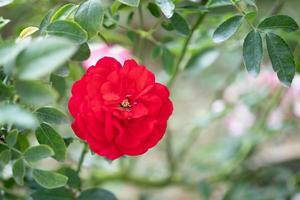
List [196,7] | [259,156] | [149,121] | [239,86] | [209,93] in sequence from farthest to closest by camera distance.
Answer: [209,93] < [259,156] < [239,86] < [196,7] < [149,121]

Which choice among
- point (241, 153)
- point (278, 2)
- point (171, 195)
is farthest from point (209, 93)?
point (278, 2)

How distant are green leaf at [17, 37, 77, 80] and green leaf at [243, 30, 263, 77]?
29 cm

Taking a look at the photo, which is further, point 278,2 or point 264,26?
point 278,2

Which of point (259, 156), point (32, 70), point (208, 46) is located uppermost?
point (32, 70)

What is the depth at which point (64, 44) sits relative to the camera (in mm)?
450

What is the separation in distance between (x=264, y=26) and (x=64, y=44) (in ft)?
1.14

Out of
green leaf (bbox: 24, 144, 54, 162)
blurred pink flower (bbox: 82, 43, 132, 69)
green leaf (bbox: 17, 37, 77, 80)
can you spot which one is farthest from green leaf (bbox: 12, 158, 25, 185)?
blurred pink flower (bbox: 82, 43, 132, 69)

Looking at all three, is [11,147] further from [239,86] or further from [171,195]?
[171,195]

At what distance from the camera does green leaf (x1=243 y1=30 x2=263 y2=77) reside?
68 cm

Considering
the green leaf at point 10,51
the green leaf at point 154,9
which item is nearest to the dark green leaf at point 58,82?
the green leaf at point 154,9

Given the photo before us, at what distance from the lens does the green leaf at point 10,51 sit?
0.48 metres

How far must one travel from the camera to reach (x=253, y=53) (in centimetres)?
69

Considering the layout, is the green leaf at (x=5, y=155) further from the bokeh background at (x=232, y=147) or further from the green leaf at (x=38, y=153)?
the bokeh background at (x=232, y=147)

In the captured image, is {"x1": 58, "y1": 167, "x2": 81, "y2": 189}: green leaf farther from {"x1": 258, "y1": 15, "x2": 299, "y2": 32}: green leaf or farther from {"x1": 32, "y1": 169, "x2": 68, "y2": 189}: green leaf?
{"x1": 258, "y1": 15, "x2": 299, "y2": 32}: green leaf
